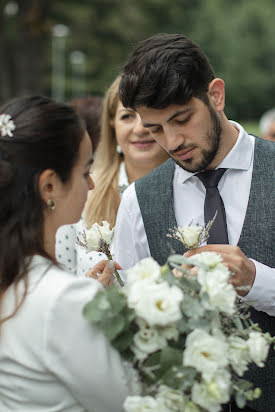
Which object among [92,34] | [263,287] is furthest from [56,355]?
[92,34]

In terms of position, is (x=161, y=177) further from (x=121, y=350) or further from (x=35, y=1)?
(x=35, y=1)

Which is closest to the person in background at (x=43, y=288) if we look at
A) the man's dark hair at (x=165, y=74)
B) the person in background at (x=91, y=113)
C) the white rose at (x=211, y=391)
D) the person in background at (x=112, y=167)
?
the white rose at (x=211, y=391)

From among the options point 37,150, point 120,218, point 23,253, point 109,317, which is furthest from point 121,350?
point 120,218

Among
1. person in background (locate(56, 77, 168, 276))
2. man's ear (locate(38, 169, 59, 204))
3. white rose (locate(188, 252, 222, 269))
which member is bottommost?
person in background (locate(56, 77, 168, 276))

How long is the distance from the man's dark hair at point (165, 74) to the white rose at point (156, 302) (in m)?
1.10

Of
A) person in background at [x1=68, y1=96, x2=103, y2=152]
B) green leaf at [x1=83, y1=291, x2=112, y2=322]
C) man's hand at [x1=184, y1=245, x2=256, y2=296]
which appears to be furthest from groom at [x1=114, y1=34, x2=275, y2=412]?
person in background at [x1=68, y1=96, x2=103, y2=152]

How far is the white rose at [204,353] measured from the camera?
177cm

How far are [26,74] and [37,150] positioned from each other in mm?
23804

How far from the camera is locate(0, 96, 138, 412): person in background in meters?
1.88

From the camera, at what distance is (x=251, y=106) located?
64500 mm

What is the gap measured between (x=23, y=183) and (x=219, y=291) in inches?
28.5

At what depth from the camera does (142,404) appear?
71.3 inches

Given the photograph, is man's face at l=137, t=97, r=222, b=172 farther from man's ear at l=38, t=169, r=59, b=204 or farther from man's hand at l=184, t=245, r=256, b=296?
man's ear at l=38, t=169, r=59, b=204

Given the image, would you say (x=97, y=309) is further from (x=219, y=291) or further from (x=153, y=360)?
(x=219, y=291)
